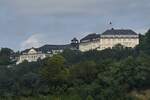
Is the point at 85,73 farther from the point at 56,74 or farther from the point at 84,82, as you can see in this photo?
the point at 56,74

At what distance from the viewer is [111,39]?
118938 millimetres

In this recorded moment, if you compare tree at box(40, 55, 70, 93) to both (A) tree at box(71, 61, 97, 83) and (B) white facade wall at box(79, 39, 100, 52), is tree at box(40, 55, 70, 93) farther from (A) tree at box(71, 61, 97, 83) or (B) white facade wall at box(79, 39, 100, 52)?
(B) white facade wall at box(79, 39, 100, 52)

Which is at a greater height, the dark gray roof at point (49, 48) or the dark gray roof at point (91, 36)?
the dark gray roof at point (91, 36)

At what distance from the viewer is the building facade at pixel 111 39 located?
117m

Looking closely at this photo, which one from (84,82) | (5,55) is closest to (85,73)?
(84,82)

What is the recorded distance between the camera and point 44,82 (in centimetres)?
7588

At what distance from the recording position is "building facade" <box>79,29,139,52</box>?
116637 mm

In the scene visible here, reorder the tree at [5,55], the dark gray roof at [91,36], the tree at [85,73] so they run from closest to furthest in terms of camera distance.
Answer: the tree at [85,73]
the tree at [5,55]
the dark gray roof at [91,36]

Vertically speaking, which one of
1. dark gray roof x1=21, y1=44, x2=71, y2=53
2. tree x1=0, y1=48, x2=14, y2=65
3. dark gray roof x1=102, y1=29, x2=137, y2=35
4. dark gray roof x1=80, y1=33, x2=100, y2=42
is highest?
dark gray roof x1=102, y1=29, x2=137, y2=35

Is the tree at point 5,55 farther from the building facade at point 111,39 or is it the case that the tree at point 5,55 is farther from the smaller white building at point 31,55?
the building facade at point 111,39

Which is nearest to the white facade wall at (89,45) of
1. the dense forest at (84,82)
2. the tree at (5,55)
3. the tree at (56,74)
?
the tree at (5,55)

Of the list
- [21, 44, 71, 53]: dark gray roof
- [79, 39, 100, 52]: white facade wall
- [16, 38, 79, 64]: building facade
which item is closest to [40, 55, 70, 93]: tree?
[79, 39, 100, 52]: white facade wall

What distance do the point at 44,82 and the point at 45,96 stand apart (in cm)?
667

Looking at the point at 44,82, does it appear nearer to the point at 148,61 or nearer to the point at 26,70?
the point at 148,61
